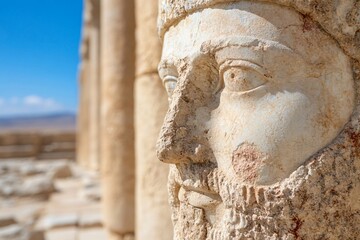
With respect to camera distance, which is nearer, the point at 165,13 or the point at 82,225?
the point at 165,13

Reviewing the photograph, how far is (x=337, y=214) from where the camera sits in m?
1.22

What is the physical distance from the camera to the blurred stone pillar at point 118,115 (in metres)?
4.14

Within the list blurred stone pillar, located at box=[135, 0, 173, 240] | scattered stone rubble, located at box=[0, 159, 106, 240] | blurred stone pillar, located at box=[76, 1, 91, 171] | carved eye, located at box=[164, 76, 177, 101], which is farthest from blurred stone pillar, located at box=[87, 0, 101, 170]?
carved eye, located at box=[164, 76, 177, 101]

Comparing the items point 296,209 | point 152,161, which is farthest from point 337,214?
point 152,161

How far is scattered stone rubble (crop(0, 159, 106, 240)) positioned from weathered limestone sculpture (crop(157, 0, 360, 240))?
380cm

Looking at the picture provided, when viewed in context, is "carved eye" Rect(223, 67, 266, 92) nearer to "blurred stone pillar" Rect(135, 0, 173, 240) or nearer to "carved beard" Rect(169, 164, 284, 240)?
"carved beard" Rect(169, 164, 284, 240)

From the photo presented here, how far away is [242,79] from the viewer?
1252 mm

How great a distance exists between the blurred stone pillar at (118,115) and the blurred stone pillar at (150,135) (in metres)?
1.08

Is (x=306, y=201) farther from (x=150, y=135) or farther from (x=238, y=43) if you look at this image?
(x=150, y=135)

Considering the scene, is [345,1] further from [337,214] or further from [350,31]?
[337,214]

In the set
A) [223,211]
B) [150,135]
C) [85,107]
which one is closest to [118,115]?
[150,135]

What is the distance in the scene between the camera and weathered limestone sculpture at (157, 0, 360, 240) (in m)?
1.20

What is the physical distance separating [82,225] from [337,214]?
4696 millimetres

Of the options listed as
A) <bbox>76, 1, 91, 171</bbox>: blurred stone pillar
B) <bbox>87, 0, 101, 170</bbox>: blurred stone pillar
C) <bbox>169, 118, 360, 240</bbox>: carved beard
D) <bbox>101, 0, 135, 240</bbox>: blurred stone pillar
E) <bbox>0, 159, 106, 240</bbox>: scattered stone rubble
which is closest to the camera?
<bbox>169, 118, 360, 240</bbox>: carved beard
